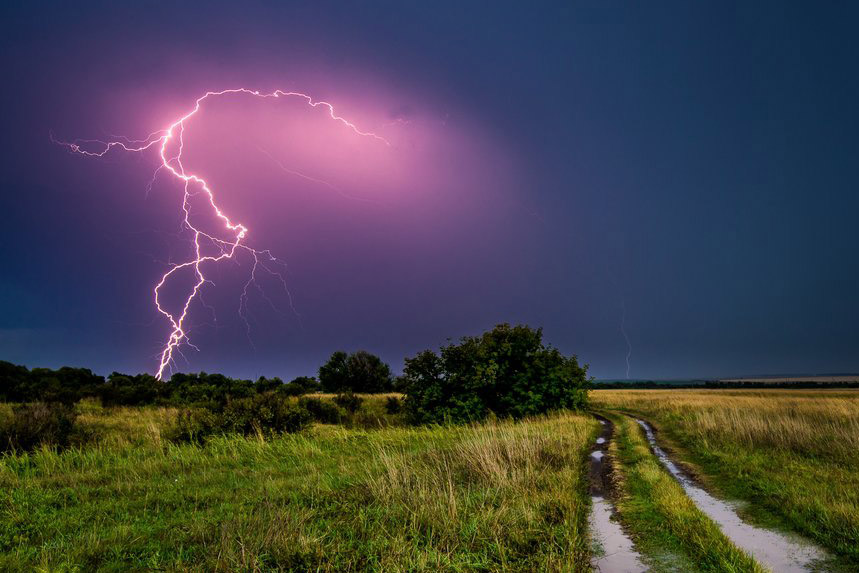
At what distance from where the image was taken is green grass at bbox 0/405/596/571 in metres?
4.88

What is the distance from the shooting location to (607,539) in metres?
5.79

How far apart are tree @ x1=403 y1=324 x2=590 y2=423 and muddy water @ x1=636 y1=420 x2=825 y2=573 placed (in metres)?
15.0

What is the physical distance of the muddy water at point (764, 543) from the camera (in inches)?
198

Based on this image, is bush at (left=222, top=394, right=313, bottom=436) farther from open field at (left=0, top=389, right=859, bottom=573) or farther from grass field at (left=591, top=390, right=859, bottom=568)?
grass field at (left=591, top=390, right=859, bottom=568)

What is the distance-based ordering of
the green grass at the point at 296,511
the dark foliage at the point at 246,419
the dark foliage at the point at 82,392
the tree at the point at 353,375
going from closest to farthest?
the green grass at the point at 296,511 → the dark foliage at the point at 246,419 → the dark foliage at the point at 82,392 → the tree at the point at 353,375

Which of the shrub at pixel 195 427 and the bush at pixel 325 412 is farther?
the bush at pixel 325 412

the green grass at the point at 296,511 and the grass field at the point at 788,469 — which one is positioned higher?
the green grass at the point at 296,511

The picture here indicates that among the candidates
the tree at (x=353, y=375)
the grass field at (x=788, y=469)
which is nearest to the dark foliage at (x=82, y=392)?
the grass field at (x=788, y=469)

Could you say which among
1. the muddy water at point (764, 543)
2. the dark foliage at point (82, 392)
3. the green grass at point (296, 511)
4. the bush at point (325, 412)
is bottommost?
the muddy water at point (764, 543)

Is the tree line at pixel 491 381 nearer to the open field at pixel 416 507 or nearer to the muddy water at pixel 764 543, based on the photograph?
the open field at pixel 416 507

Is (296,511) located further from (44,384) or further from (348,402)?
(44,384)

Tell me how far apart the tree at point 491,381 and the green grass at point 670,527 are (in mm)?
12817

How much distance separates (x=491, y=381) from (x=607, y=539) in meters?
17.1

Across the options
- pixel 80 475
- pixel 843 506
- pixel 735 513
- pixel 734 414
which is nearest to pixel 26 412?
pixel 80 475
